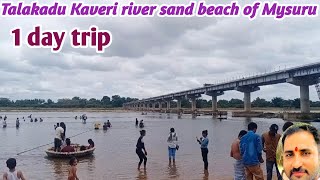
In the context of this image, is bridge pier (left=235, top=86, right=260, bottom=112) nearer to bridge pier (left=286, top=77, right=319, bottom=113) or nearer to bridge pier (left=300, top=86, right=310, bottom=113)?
bridge pier (left=286, top=77, right=319, bottom=113)

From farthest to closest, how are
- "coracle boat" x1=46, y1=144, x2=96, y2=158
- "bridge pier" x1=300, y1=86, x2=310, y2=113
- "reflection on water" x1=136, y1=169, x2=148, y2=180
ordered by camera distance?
1. "bridge pier" x1=300, y1=86, x2=310, y2=113
2. "coracle boat" x1=46, y1=144, x2=96, y2=158
3. "reflection on water" x1=136, y1=169, x2=148, y2=180

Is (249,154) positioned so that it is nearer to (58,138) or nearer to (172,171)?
(172,171)

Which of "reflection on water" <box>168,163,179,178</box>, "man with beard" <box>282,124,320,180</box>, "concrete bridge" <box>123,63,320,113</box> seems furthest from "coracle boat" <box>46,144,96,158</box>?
"concrete bridge" <box>123,63,320,113</box>

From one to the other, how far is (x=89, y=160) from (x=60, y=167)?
220 centimetres

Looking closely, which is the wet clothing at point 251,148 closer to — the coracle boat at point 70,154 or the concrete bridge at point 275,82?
the coracle boat at point 70,154

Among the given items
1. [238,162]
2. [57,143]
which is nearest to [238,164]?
[238,162]

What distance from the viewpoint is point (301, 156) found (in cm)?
211

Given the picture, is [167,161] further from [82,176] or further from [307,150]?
[307,150]

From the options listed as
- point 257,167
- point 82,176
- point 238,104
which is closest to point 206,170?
point 82,176

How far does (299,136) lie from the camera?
7.06ft

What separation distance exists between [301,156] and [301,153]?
16mm

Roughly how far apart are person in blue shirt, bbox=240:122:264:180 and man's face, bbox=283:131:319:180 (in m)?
7.71

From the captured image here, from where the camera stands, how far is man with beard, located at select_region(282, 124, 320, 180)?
2057 millimetres

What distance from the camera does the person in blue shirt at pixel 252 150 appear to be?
31.9 ft
